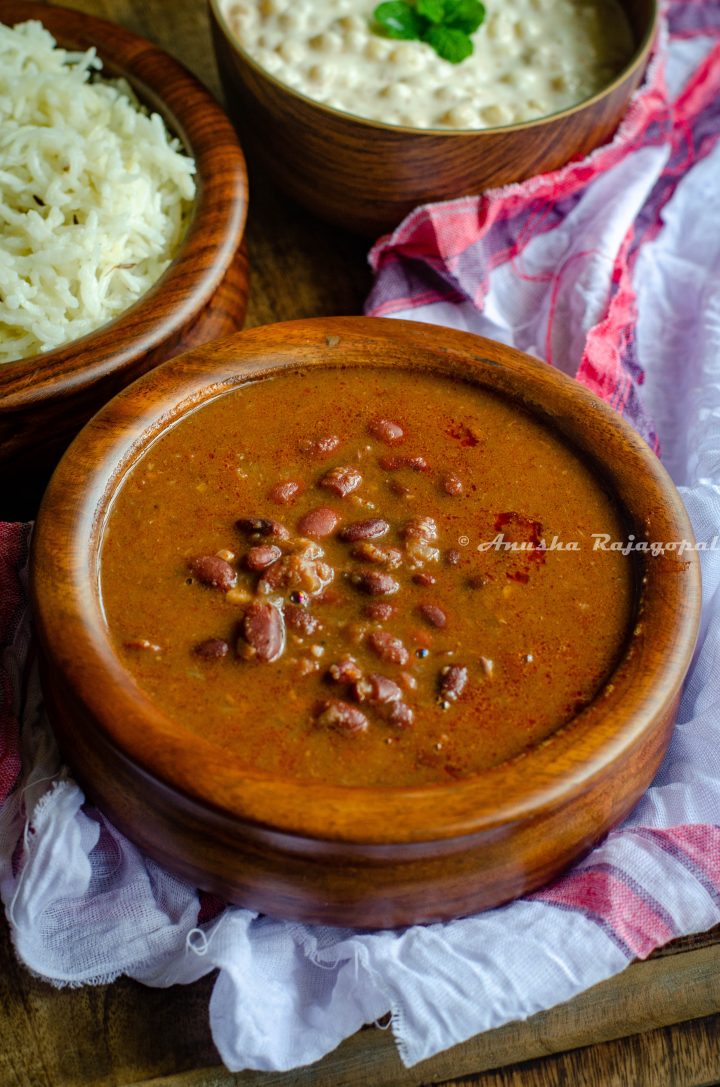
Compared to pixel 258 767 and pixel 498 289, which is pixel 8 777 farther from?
pixel 498 289

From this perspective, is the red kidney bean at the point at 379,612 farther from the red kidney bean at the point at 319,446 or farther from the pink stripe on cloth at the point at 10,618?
the pink stripe on cloth at the point at 10,618

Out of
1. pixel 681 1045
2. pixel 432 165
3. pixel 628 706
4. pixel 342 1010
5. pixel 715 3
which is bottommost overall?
pixel 681 1045

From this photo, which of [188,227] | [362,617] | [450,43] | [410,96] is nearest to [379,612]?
[362,617]

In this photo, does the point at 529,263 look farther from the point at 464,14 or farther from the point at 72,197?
the point at 72,197

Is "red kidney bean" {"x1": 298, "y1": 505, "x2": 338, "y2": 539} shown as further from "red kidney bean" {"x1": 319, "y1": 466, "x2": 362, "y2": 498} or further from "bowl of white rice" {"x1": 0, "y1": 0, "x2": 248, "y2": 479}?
"bowl of white rice" {"x1": 0, "y1": 0, "x2": 248, "y2": 479}

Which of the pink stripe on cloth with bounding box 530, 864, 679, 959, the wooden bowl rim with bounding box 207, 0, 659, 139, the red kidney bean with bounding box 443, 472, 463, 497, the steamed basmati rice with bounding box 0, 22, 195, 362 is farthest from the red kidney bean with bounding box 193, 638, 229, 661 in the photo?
the wooden bowl rim with bounding box 207, 0, 659, 139

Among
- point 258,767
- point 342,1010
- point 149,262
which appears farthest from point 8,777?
point 149,262
